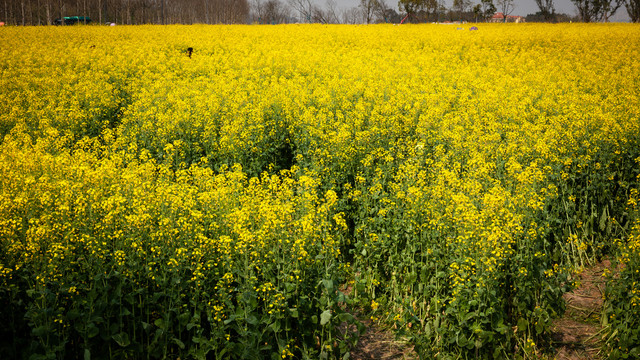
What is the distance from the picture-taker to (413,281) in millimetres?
5766

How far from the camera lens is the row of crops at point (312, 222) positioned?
179 inches

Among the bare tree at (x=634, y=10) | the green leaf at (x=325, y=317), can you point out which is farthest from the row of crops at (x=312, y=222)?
the bare tree at (x=634, y=10)

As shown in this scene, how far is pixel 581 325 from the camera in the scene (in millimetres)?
6020

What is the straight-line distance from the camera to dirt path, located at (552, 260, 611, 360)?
552 centimetres

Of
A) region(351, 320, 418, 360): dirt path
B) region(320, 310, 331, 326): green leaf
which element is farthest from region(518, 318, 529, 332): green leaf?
region(320, 310, 331, 326): green leaf

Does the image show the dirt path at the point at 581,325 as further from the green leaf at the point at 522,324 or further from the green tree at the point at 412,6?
the green tree at the point at 412,6

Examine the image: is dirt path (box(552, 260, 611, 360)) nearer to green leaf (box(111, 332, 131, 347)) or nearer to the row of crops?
the row of crops

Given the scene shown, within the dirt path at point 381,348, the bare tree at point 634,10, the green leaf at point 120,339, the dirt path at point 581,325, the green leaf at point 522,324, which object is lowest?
the dirt path at point 381,348

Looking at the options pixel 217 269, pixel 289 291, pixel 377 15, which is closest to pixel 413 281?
pixel 289 291

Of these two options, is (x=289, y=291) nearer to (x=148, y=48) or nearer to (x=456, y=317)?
(x=456, y=317)

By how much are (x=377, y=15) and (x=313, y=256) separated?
3638 inches

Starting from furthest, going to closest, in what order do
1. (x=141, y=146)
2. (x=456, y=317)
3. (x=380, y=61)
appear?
(x=380, y=61) → (x=141, y=146) → (x=456, y=317)

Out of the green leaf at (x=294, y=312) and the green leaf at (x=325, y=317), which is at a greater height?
the green leaf at (x=294, y=312)

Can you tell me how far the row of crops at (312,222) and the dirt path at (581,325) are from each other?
19 centimetres
